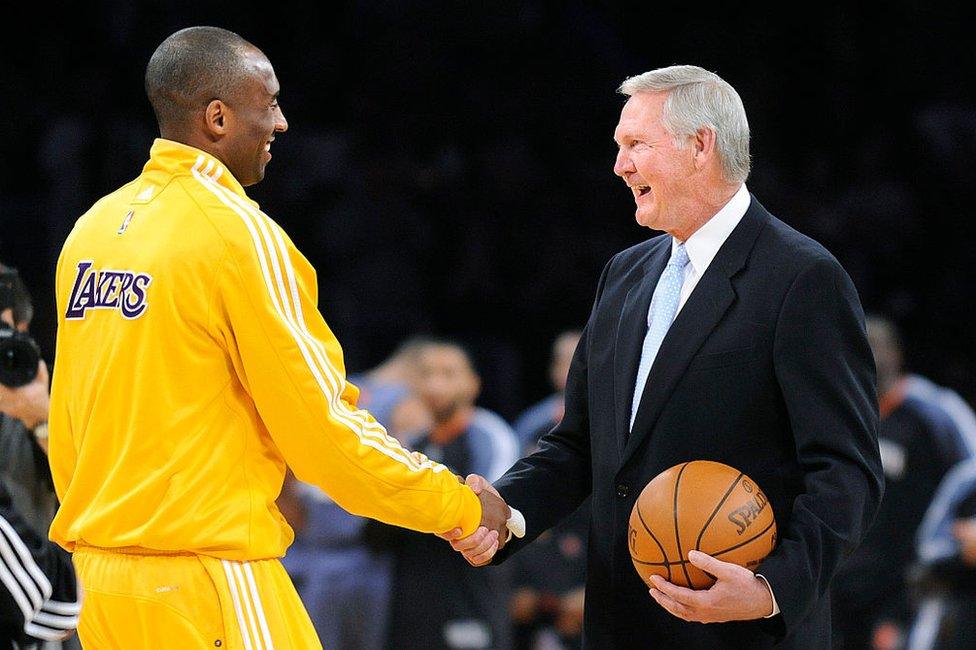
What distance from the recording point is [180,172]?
11.3 ft

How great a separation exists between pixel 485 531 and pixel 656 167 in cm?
101

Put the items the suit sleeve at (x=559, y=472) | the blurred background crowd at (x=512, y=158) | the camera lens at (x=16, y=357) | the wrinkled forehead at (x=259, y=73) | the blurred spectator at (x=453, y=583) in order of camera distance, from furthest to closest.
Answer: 1. the blurred background crowd at (x=512, y=158)
2. the blurred spectator at (x=453, y=583)
3. the camera lens at (x=16, y=357)
4. the suit sleeve at (x=559, y=472)
5. the wrinkled forehead at (x=259, y=73)

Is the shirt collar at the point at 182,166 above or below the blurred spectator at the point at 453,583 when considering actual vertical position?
above

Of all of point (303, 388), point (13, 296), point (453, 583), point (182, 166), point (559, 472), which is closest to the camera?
point (303, 388)

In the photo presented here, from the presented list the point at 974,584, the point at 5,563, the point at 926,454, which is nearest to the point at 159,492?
the point at 5,563

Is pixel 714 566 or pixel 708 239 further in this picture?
pixel 708 239

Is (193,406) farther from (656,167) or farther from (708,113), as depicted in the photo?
(708,113)

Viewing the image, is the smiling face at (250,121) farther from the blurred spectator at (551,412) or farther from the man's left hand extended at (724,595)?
the blurred spectator at (551,412)

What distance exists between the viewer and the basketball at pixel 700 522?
3.15 metres

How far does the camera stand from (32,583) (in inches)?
145

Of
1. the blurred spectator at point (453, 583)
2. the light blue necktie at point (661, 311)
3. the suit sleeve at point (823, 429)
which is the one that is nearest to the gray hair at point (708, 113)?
the light blue necktie at point (661, 311)

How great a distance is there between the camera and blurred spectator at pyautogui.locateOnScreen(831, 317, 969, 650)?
8.16 m

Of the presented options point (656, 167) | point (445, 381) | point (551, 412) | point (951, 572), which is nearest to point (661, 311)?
point (656, 167)

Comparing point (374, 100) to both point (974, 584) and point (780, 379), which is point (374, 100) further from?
point (780, 379)
